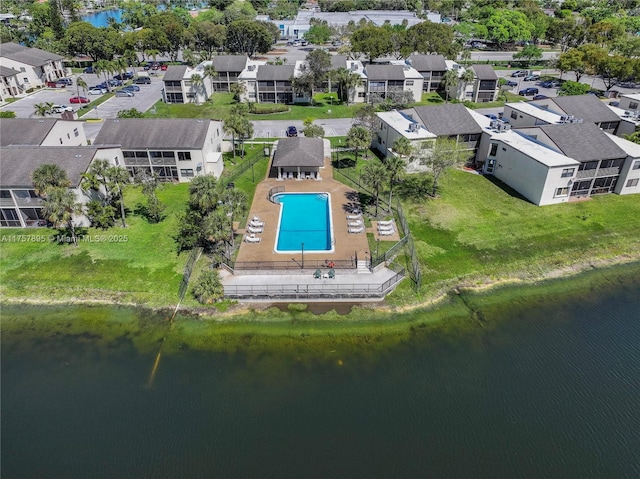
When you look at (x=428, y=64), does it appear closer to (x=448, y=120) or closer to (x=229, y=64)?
(x=448, y=120)

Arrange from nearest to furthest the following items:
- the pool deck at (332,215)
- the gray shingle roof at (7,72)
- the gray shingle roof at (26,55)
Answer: the pool deck at (332,215) < the gray shingle roof at (7,72) < the gray shingle roof at (26,55)

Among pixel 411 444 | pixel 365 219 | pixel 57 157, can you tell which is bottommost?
pixel 411 444

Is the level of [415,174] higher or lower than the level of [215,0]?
lower

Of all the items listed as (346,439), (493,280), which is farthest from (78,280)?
(493,280)

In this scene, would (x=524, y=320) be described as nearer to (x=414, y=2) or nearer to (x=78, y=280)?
(x=78, y=280)

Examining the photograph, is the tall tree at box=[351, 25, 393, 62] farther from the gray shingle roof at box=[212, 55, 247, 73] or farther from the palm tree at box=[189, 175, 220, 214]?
the palm tree at box=[189, 175, 220, 214]

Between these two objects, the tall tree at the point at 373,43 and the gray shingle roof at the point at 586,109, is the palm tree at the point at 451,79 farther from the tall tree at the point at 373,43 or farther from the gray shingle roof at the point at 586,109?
the tall tree at the point at 373,43

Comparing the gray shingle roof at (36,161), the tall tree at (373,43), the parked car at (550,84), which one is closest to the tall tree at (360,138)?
the gray shingle roof at (36,161)
